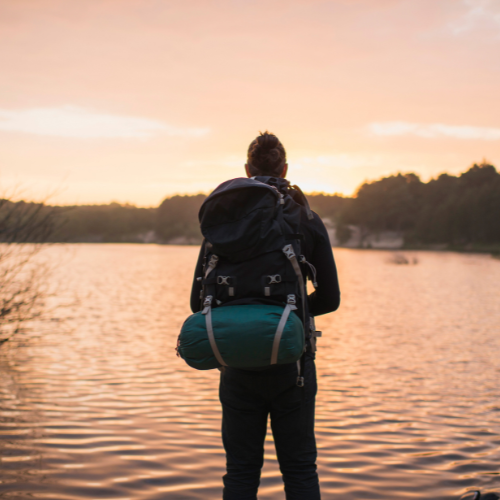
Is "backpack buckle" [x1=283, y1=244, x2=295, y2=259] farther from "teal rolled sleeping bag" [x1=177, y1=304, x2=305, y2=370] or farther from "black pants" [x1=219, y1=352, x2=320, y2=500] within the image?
"black pants" [x1=219, y1=352, x2=320, y2=500]

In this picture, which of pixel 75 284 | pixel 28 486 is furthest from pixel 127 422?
pixel 75 284

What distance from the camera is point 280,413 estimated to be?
2.54 m

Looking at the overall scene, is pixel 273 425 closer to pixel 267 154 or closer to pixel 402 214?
pixel 267 154

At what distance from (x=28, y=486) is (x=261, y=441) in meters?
2.12

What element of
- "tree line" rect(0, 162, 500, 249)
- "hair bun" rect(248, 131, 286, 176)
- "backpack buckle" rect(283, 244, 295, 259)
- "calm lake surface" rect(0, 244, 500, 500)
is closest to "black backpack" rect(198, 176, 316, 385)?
"backpack buckle" rect(283, 244, 295, 259)

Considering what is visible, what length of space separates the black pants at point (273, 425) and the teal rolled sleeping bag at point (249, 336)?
15 centimetres

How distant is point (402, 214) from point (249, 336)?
116m

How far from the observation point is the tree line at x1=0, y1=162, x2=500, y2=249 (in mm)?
87438

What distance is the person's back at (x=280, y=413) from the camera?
252 cm

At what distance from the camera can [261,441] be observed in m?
2.62

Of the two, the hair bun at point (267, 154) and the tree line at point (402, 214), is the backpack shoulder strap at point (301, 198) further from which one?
the tree line at point (402, 214)

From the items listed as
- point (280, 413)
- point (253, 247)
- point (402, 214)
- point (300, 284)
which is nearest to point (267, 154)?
point (253, 247)

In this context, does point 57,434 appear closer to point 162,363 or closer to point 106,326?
point 162,363

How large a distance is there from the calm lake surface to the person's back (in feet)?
4.57
